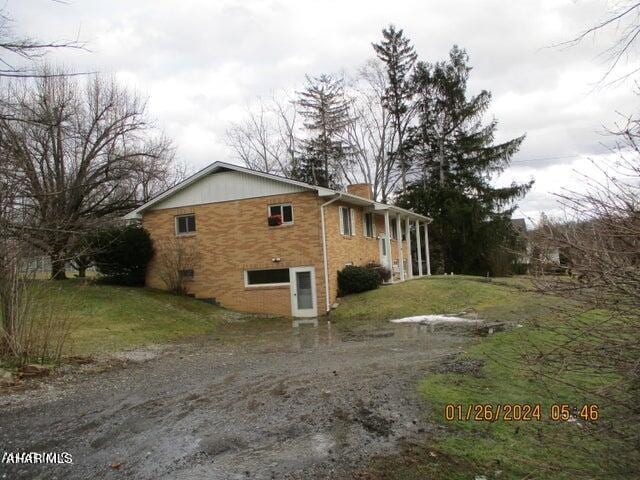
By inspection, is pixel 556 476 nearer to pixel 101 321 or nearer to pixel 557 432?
pixel 557 432

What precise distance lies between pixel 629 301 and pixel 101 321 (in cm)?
→ 1544

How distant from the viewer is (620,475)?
390 cm

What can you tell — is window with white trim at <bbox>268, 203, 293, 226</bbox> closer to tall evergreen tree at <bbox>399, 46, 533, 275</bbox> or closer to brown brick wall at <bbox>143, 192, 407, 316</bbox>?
brown brick wall at <bbox>143, 192, 407, 316</bbox>

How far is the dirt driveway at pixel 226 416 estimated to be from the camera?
486 cm

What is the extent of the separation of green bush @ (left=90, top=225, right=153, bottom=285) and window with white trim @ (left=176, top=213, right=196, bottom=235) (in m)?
1.48

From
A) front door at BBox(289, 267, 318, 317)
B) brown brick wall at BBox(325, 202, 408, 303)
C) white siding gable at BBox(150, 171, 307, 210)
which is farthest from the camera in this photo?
white siding gable at BBox(150, 171, 307, 210)

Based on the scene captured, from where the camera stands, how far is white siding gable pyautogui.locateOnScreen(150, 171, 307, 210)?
20.5 m

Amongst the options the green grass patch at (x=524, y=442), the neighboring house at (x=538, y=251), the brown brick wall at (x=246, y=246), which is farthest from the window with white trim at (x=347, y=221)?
the neighboring house at (x=538, y=251)

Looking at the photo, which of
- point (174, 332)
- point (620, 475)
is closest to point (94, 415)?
point (620, 475)

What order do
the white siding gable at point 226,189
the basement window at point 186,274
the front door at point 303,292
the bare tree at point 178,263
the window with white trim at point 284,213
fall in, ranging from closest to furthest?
the front door at point 303,292, the window with white trim at point 284,213, the white siding gable at point 226,189, the bare tree at point 178,263, the basement window at point 186,274

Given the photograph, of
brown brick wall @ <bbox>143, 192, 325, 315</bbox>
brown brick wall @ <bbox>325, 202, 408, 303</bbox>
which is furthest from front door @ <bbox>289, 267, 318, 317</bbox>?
brown brick wall @ <bbox>325, 202, 408, 303</bbox>

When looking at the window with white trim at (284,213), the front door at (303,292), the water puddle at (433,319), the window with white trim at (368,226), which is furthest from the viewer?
the window with white trim at (368,226)

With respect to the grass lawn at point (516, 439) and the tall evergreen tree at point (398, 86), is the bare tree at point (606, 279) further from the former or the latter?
the tall evergreen tree at point (398, 86)
